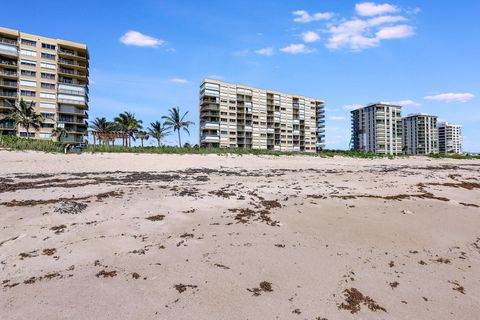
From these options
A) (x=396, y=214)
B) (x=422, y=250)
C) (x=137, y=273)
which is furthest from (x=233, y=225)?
(x=396, y=214)

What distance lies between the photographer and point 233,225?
9.93 m

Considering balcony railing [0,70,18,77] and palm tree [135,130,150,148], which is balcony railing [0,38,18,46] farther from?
palm tree [135,130,150,148]

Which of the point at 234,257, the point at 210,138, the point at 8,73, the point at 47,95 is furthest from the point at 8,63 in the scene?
the point at 234,257

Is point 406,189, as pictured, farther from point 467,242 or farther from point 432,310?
point 432,310

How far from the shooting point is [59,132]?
6962 cm

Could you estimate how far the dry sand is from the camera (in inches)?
213

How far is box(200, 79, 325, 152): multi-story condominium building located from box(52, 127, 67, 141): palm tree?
4808 centimetres

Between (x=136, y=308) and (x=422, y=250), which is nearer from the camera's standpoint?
(x=136, y=308)

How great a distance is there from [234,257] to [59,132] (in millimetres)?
75789

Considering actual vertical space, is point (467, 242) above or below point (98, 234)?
below

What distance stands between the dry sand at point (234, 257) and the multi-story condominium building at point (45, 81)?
70.1 meters

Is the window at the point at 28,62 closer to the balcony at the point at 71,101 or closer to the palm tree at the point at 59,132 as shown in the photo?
the balcony at the point at 71,101

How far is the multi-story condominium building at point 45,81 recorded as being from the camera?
70250 mm

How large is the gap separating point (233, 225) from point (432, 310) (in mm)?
5851
